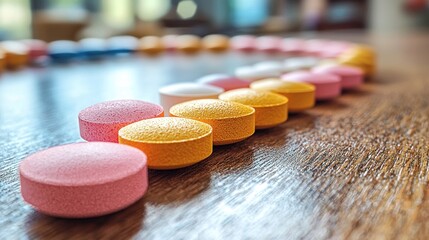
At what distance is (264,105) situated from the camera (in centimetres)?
70

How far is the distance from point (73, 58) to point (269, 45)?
1.13 m

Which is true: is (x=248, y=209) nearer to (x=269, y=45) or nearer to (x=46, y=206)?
(x=46, y=206)

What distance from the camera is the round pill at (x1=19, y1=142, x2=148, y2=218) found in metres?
0.39

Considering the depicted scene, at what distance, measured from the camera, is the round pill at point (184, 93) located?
0.79m

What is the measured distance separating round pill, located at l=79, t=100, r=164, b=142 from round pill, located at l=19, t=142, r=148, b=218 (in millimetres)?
145

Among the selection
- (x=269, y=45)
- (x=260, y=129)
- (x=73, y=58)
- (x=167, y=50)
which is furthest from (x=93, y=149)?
(x=269, y=45)

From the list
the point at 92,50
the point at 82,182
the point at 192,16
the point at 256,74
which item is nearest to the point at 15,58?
the point at 92,50

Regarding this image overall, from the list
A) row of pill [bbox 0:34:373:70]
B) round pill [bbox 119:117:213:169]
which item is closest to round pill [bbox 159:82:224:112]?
round pill [bbox 119:117:213:169]

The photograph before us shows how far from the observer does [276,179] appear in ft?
1.64

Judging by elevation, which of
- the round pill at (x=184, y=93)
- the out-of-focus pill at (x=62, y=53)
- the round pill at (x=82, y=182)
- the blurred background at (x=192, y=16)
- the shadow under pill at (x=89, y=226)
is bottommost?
the shadow under pill at (x=89, y=226)

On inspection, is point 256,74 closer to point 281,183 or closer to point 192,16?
point 281,183

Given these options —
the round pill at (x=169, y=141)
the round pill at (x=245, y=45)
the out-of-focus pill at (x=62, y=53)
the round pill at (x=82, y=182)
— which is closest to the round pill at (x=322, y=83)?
the round pill at (x=169, y=141)

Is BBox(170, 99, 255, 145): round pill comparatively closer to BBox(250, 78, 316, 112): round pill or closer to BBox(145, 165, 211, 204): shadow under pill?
BBox(145, 165, 211, 204): shadow under pill

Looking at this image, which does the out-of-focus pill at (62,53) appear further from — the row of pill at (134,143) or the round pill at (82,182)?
the round pill at (82,182)
